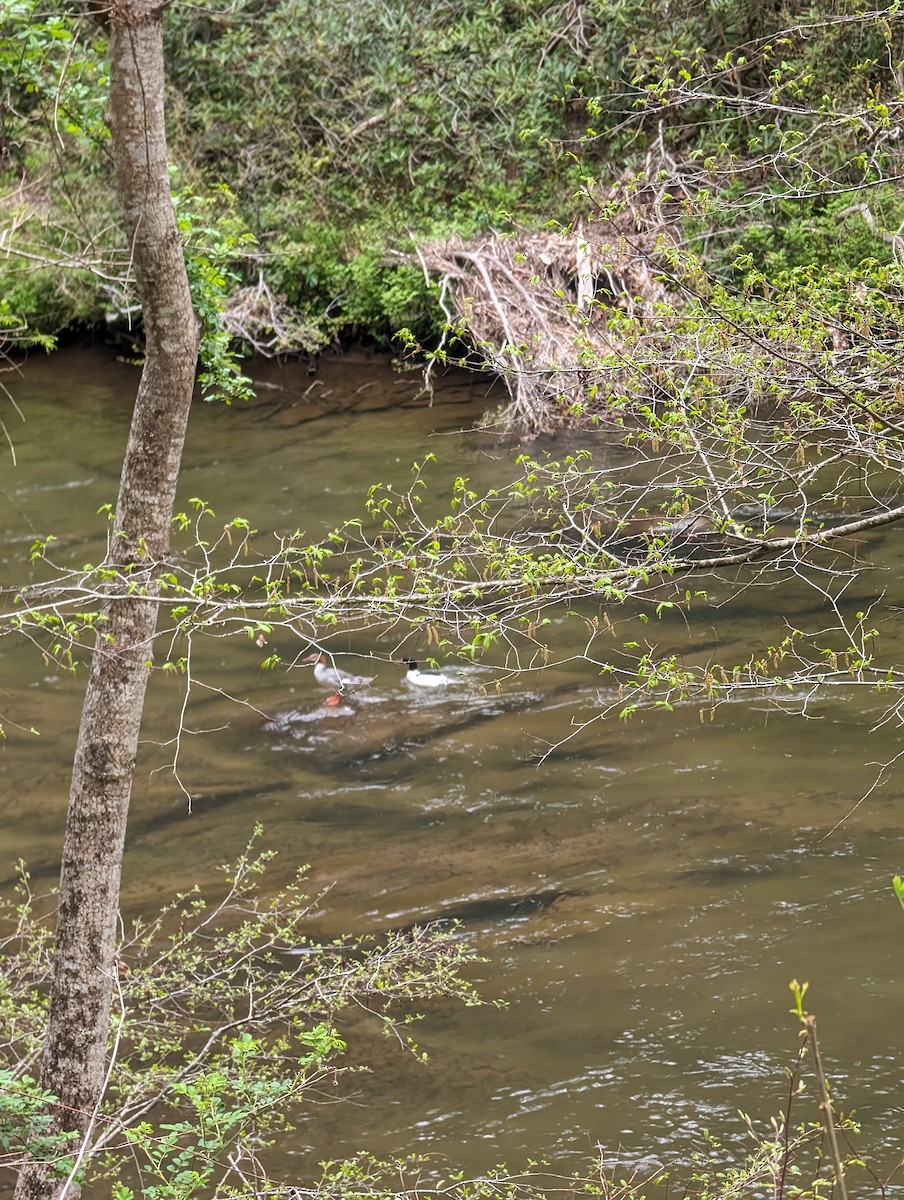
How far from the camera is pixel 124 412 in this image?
13.8 metres

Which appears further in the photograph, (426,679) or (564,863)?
(426,679)

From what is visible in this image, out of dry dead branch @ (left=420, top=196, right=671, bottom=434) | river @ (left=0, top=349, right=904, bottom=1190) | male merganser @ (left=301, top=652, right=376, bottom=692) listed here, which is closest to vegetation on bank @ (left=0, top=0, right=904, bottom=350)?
dry dead branch @ (left=420, top=196, right=671, bottom=434)

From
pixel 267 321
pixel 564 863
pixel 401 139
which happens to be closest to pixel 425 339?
pixel 267 321

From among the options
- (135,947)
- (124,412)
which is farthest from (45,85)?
(124,412)

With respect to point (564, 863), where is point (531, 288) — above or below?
above

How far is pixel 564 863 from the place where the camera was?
6457 millimetres

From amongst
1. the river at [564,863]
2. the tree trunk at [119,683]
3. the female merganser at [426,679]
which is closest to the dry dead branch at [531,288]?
the female merganser at [426,679]

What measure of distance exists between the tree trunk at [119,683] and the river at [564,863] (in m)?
1.26

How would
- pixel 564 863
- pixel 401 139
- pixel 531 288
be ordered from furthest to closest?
pixel 401 139 → pixel 531 288 → pixel 564 863

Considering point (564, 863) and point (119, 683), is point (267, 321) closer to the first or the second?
point (564, 863)

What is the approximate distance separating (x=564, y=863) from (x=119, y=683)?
3.12 metres

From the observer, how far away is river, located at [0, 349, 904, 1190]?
5055 mm

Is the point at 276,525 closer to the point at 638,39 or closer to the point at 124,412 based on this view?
the point at 124,412

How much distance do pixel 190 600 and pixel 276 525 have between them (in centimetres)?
741
